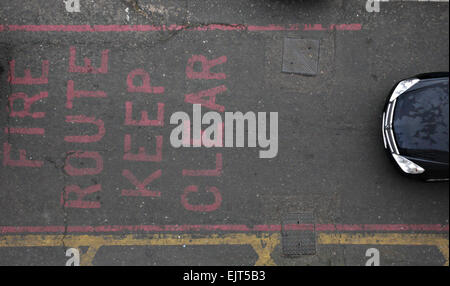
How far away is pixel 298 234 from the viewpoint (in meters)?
5.84

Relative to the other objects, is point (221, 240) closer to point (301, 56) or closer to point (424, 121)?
point (301, 56)

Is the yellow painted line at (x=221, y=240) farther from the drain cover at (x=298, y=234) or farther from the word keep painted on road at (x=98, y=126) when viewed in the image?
the word keep painted on road at (x=98, y=126)

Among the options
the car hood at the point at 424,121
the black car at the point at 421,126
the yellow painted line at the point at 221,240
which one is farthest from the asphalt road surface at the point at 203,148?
the car hood at the point at 424,121

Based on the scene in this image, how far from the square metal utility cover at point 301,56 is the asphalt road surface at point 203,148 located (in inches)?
3.8

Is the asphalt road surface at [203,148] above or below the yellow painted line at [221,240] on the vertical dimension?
above

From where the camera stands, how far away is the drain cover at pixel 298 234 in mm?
5844

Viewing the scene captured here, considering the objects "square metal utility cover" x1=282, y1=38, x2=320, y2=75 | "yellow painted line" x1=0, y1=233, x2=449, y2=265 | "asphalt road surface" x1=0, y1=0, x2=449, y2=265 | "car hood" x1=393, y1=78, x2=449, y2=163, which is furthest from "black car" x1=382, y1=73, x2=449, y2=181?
"square metal utility cover" x1=282, y1=38, x2=320, y2=75

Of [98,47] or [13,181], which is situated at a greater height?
[98,47]

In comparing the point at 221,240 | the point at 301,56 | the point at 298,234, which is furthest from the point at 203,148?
the point at 301,56

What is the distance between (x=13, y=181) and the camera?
5.83 m

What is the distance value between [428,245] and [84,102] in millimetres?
6030

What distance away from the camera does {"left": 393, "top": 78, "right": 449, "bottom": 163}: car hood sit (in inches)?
207
